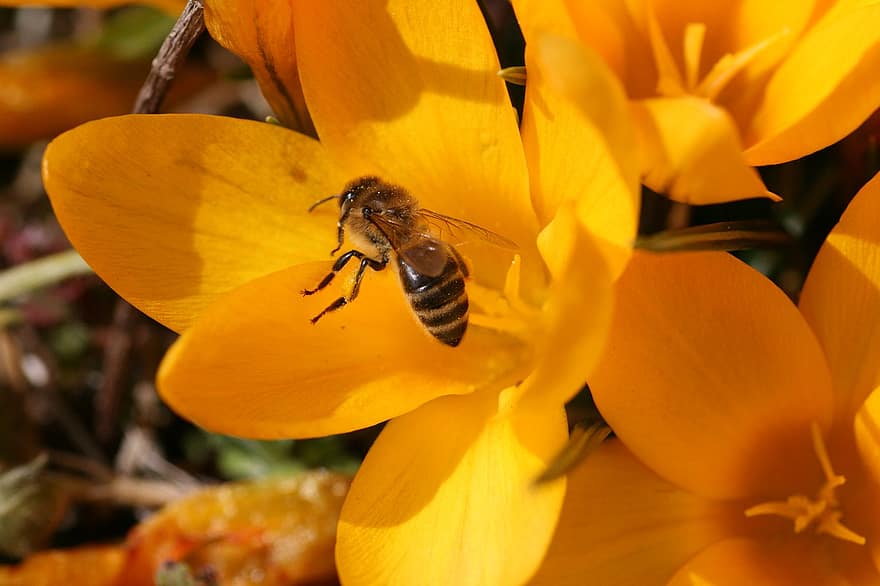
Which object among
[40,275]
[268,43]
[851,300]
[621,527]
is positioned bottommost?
[40,275]

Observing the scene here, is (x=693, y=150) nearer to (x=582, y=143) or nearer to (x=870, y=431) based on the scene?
(x=582, y=143)

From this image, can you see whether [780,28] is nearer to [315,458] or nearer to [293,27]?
[293,27]

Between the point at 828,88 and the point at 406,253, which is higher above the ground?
the point at 828,88

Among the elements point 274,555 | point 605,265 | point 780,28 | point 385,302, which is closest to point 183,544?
point 274,555

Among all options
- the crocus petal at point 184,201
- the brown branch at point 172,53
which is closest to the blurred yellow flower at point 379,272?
the crocus petal at point 184,201

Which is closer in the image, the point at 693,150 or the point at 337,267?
the point at 693,150

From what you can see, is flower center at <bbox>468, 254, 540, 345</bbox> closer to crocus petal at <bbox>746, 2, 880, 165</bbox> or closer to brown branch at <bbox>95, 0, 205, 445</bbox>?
crocus petal at <bbox>746, 2, 880, 165</bbox>

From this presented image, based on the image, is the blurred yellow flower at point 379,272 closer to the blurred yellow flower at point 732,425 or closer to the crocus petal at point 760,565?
the blurred yellow flower at point 732,425

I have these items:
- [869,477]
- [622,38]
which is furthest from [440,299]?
[869,477]
